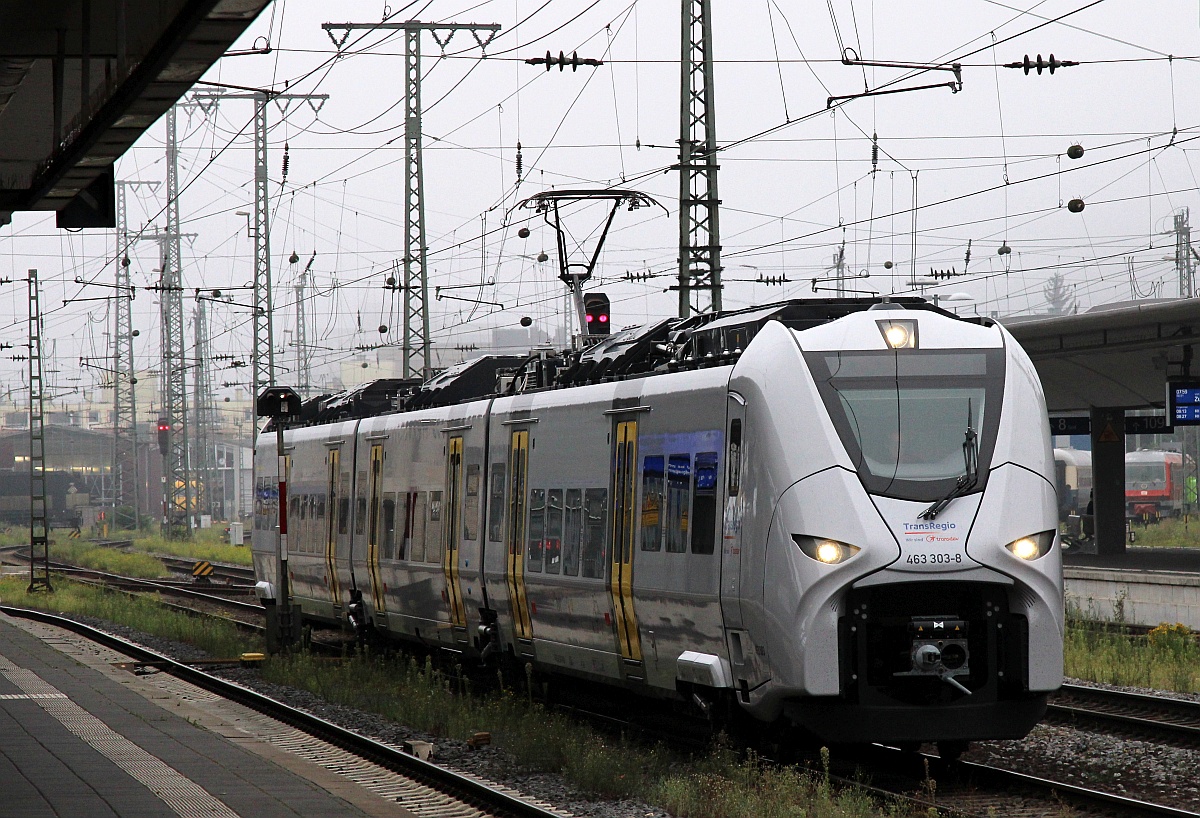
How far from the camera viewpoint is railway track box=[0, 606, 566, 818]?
10133mm

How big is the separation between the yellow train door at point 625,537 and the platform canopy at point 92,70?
449 cm

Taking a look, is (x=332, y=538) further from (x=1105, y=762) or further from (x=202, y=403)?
(x=202, y=403)

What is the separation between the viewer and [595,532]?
43.0 ft

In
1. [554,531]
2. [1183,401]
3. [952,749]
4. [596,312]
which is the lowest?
[952,749]

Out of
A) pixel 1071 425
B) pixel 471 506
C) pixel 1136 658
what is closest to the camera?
pixel 471 506

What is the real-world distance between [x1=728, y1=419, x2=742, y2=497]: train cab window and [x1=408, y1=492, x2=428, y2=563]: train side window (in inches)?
299

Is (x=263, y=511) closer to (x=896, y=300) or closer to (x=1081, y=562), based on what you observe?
(x=896, y=300)

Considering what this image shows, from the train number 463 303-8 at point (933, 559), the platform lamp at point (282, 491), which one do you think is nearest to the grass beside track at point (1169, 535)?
the platform lamp at point (282, 491)

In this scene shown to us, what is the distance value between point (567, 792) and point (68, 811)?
11.0 feet

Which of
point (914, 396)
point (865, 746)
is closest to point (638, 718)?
point (865, 746)

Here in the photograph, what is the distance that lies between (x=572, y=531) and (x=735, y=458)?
3.11 meters

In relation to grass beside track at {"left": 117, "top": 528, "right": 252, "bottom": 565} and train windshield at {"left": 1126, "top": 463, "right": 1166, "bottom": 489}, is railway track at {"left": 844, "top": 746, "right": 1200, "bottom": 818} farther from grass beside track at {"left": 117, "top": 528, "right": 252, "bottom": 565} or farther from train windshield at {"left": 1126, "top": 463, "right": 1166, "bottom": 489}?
train windshield at {"left": 1126, "top": 463, "right": 1166, "bottom": 489}

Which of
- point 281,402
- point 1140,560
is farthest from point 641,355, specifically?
point 1140,560

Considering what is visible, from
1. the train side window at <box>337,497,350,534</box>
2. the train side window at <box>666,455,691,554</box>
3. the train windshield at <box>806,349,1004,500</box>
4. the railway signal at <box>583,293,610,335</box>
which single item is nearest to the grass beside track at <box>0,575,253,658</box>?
the train side window at <box>337,497,350,534</box>
